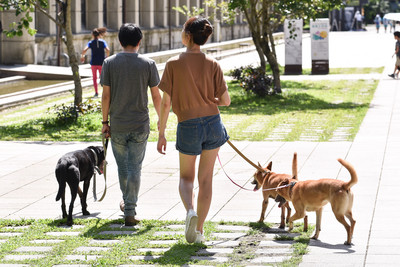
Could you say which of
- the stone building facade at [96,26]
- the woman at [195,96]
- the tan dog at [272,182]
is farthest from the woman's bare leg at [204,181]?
the stone building facade at [96,26]

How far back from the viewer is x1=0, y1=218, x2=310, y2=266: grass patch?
22.5ft

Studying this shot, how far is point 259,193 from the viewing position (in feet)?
32.1

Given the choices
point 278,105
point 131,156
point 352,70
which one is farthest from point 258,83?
point 131,156

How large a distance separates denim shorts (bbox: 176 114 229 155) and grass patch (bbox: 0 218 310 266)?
0.83 m

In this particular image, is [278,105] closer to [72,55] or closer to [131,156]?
[72,55]

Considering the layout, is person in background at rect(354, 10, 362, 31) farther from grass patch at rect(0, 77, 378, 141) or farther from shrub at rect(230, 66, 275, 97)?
shrub at rect(230, 66, 275, 97)

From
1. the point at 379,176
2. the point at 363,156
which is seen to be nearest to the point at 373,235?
the point at 379,176

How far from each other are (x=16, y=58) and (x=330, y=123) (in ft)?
57.6

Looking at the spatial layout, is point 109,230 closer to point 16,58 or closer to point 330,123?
point 330,123

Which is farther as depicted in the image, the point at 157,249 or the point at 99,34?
the point at 99,34

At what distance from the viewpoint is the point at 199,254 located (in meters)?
7.05

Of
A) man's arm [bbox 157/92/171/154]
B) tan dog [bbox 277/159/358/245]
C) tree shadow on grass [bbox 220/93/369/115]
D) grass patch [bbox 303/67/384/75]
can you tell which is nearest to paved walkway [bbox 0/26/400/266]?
tan dog [bbox 277/159/358/245]

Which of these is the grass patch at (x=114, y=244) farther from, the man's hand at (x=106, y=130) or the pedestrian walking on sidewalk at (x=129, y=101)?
the man's hand at (x=106, y=130)

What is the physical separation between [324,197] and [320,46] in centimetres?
2364
